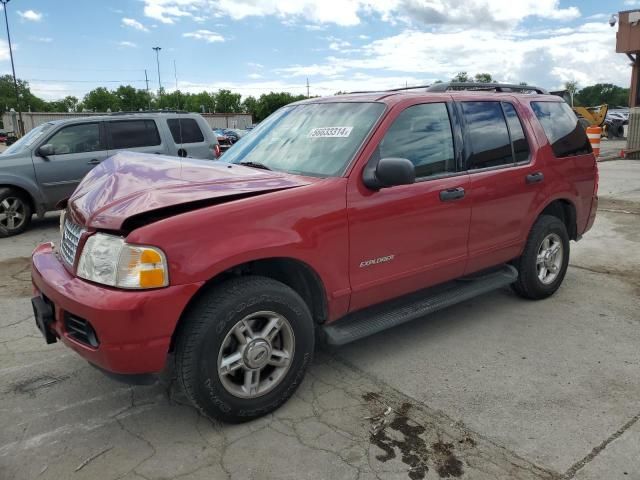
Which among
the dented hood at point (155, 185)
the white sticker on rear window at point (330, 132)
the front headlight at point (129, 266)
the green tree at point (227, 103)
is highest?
the green tree at point (227, 103)

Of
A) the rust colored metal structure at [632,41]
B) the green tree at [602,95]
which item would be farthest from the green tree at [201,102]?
the rust colored metal structure at [632,41]

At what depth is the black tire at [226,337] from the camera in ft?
8.85

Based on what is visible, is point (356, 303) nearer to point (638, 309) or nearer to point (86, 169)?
point (638, 309)

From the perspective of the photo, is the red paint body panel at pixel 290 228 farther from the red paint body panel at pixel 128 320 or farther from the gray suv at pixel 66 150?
the gray suv at pixel 66 150

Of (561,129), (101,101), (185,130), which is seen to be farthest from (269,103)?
(561,129)

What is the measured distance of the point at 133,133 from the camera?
9.01 m

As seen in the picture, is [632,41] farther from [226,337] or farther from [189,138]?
[226,337]

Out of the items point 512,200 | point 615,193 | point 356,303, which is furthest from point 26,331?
point 615,193

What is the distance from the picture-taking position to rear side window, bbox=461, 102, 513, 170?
406 centimetres

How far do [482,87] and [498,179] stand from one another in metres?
0.96

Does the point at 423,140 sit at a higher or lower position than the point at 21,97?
lower

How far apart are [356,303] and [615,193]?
9564 mm

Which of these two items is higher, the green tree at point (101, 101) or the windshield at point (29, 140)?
the green tree at point (101, 101)

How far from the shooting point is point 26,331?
14.2ft
